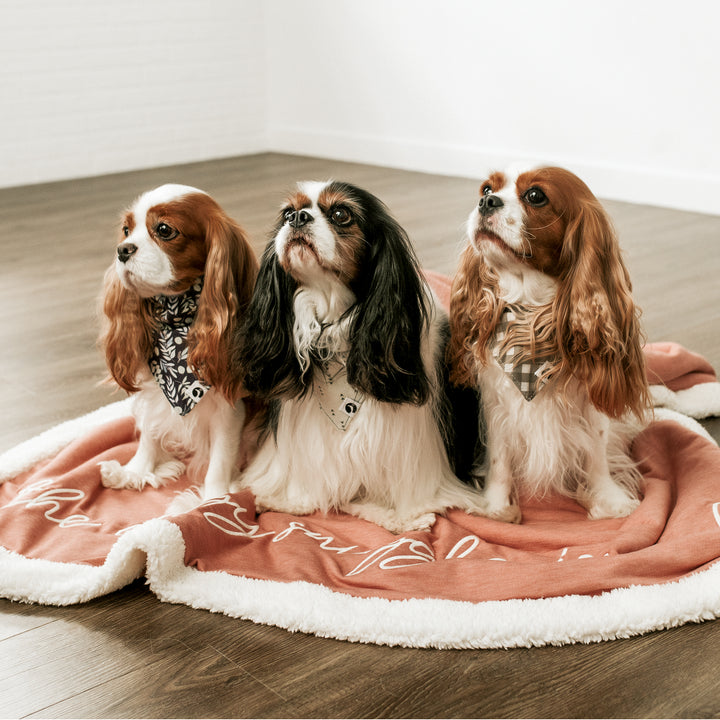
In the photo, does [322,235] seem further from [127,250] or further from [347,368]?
[127,250]

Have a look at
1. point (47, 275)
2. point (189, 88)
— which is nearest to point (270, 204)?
point (47, 275)

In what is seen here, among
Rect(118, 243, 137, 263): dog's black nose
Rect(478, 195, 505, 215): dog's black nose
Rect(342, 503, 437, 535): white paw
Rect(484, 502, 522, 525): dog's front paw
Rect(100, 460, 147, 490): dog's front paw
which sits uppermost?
Rect(478, 195, 505, 215): dog's black nose

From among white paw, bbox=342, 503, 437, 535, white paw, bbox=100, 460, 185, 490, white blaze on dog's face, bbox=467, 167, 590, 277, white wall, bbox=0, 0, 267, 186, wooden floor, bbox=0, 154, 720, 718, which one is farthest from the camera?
white wall, bbox=0, 0, 267, 186

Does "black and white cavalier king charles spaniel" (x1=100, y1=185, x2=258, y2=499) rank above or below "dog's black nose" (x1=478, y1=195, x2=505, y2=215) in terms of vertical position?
below

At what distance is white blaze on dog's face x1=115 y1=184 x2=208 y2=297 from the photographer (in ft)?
7.08

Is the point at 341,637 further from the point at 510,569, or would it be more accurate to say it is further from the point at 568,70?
the point at 568,70

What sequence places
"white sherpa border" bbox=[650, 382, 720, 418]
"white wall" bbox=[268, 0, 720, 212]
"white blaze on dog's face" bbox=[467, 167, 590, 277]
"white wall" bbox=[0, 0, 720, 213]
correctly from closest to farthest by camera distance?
"white blaze on dog's face" bbox=[467, 167, 590, 277] → "white sherpa border" bbox=[650, 382, 720, 418] → "white wall" bbox=[268, 0, 720, 212] → "white wall" bbox=[0, 0, 720, 213]

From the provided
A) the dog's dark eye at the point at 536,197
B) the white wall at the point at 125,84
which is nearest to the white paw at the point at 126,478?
the dog's dark eye at the point at 536,197

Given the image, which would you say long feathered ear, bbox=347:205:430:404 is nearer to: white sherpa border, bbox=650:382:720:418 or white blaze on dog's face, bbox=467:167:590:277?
white blaze on dog's face, bbox=467:167:590:277

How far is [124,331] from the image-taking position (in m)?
2.33

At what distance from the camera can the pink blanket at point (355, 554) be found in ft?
6.27

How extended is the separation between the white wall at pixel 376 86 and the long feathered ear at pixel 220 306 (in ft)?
13.2

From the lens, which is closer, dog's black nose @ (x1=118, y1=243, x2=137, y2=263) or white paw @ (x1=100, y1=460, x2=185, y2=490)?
dog's black nose @ (x1=118, y1=243, x2=137, y2=263)

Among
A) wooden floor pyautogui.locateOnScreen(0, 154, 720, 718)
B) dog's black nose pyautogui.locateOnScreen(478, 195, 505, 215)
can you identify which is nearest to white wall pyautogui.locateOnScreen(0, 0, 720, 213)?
dog's black nose pyautogui.locateOnScreen(478, 195, 505, 215)
